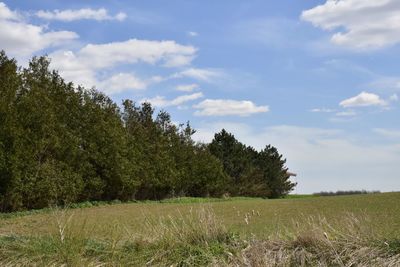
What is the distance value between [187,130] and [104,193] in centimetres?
1738

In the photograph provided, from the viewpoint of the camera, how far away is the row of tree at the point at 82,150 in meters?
29.8

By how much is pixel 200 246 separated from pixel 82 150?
31099 mm

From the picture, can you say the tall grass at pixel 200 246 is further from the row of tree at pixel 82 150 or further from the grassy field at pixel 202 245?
the row of tree at pixel 82 150

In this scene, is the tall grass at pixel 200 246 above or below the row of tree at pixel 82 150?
below

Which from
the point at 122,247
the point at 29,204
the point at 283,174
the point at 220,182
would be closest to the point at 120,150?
the point at 29,204

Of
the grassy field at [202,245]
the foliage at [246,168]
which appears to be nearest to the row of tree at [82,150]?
the foliage at [246,168]

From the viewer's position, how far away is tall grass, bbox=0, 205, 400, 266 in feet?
22.9

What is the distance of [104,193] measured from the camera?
42781mm

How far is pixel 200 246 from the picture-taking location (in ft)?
25.1

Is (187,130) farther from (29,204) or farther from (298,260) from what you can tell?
(298,260)

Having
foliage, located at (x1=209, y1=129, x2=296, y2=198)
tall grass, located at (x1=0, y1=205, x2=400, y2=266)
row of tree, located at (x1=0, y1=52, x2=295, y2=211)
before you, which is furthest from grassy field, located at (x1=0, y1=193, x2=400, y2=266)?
foliage, located at (x1=209, y1=129, x2=296, y2=198)

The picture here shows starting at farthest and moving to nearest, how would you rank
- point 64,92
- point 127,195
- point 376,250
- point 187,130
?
point 187,130, point 127,195, point 64,92, point 376,250

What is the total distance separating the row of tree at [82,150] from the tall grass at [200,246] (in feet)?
72.6

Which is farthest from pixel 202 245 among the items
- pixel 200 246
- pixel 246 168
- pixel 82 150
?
pixel 246 168
